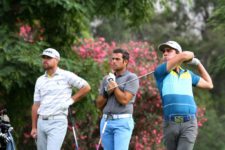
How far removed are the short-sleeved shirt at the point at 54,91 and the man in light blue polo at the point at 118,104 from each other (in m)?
0.79

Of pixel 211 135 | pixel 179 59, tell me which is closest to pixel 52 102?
pixel 179 59

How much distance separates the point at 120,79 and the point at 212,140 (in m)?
14.9

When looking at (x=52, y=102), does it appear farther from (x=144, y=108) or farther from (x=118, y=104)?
(x=144, y=108)

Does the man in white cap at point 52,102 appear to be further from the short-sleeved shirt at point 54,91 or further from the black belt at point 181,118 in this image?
the black belt at point 181,118

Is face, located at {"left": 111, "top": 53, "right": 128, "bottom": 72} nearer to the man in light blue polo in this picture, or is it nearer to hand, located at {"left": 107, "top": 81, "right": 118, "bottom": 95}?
the man in light blue polo

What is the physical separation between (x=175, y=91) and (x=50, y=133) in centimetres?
211

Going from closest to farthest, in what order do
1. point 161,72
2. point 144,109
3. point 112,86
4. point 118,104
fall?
1. point 161,72
2. point 112,86
3. point 118,104
4. point 144,109

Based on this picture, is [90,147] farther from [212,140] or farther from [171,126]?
[171,126]

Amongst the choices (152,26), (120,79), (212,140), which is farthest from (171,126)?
(152,26)

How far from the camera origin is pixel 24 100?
12.0m

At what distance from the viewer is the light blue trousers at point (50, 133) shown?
26.6 ft

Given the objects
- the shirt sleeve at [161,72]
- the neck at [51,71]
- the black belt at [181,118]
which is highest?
the neck at [51,71]

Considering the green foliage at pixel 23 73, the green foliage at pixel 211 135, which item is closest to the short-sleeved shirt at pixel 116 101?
the green foliage at pixel 23 73

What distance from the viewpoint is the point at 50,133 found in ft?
26.7
